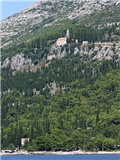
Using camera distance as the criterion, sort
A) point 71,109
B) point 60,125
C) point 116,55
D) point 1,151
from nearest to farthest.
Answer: point 1,151
point 60,125
point 71,109
point 116,55

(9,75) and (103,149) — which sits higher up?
(9,75)

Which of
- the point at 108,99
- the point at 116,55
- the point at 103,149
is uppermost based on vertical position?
the point at 116,55

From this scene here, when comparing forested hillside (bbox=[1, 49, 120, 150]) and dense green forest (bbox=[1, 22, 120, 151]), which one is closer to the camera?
dense green forest (bbox=[1, 22, 120, 151])

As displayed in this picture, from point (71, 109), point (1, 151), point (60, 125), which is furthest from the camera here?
point (71, 109)

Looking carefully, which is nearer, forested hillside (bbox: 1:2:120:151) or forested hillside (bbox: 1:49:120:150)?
forested hillside (bbox: 1:2:120:151)

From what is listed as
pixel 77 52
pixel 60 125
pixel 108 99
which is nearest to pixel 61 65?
pixel 77 52

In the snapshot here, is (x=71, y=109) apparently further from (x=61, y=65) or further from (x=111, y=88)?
(x=61, y=65)

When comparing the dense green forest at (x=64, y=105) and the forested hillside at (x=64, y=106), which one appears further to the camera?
the forested hillside at (x=64, y=106)
